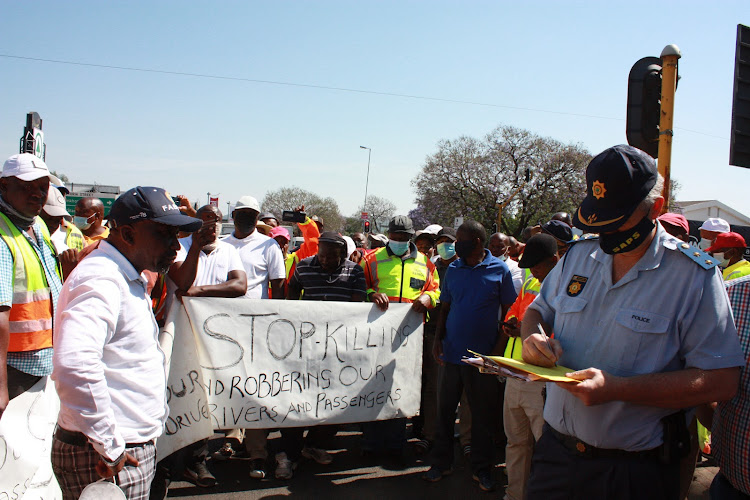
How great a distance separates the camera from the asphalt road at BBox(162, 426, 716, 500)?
4469mm

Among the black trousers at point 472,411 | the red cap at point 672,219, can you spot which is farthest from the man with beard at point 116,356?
the red cap at point 672,219

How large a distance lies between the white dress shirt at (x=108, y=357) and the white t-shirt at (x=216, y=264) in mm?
2112

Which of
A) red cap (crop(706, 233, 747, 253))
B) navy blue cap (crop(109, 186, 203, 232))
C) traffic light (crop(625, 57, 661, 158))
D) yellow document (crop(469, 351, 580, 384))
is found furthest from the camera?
red cap (crop(706, 233, 747, 253))

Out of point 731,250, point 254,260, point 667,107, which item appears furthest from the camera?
point 731,250

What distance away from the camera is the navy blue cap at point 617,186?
204 cm

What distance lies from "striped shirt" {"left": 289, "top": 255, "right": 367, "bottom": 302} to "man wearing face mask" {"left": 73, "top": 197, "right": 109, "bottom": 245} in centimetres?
246

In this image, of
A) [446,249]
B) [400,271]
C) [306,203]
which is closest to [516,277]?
[446,249]

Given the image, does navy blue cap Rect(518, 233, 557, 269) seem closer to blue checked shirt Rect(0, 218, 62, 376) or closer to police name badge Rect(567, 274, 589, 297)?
police name badge Rect(567, 274, 589, 297)

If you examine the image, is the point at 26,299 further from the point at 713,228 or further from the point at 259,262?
the point at 713,228

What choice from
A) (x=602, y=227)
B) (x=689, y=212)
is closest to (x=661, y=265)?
(x=602, y=227)

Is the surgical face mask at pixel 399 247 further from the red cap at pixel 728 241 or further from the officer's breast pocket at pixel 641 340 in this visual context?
the red cap at pixel 728 241

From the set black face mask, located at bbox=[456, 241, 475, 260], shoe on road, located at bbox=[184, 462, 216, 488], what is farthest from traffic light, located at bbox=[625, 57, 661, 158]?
shoe on road, located at bbox=[184, 462, 216, 488]

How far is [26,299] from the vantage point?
2984 millimetres

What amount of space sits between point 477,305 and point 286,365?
1723mm
